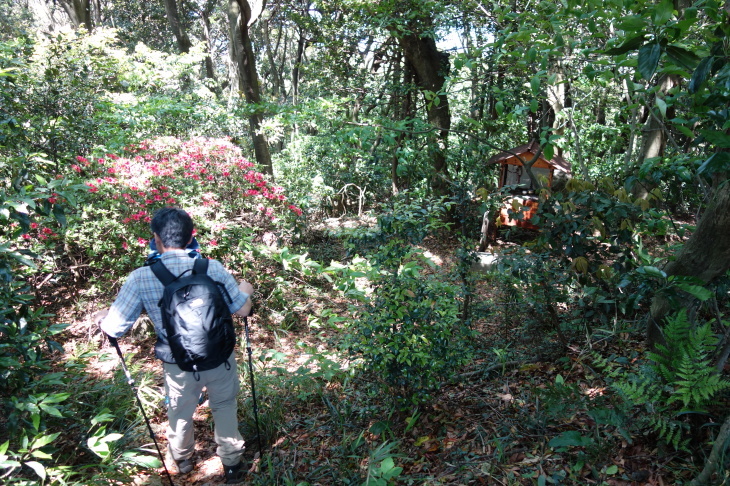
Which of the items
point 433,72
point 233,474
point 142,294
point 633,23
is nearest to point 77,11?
point 433,72

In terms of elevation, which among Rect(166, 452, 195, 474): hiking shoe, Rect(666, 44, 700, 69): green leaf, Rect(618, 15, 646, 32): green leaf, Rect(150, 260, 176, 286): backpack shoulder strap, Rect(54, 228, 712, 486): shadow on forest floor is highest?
Rect(618, 15, 646, 32): green leaf

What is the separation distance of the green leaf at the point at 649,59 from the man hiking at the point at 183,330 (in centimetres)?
228

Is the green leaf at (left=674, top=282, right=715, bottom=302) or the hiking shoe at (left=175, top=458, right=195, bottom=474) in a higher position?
the green leaf at (left=674, top=282, right=715, bottom=302)

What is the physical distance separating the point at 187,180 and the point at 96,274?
1.64 metres

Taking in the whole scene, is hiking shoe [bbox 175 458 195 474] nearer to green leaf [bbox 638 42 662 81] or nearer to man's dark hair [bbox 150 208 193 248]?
man's dark hair [bbox 150 208 193 248]

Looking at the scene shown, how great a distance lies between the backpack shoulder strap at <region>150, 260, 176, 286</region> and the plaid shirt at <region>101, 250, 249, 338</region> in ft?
0.12

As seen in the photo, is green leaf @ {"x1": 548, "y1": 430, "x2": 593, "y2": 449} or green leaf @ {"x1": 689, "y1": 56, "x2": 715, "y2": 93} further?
green leaf @ {"x1": 548, "y1": 430, "x2": 593, "y2": 449}

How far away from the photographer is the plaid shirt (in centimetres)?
263

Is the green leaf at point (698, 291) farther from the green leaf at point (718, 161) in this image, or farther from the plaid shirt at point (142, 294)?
the plaid shirt at point (142, 294)

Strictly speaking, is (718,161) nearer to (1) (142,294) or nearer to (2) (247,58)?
(1) (142,294)

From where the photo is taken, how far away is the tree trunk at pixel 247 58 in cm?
917

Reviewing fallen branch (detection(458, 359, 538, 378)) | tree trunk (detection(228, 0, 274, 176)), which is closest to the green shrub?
fallen branch (detection(458, 359, 538, 378))

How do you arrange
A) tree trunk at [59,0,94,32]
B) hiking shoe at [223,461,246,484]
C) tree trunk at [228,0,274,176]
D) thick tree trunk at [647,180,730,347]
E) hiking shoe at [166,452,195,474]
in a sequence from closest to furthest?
thick tree trunk at [647,180,730,347], hiking shoe at [223,461,246,484], hiking shoe at [166,452,195,474], tree trunk at [228,0,274,176], tree trunk at [59,0,94,32]

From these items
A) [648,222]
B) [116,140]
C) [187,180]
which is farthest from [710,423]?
[116,140]
